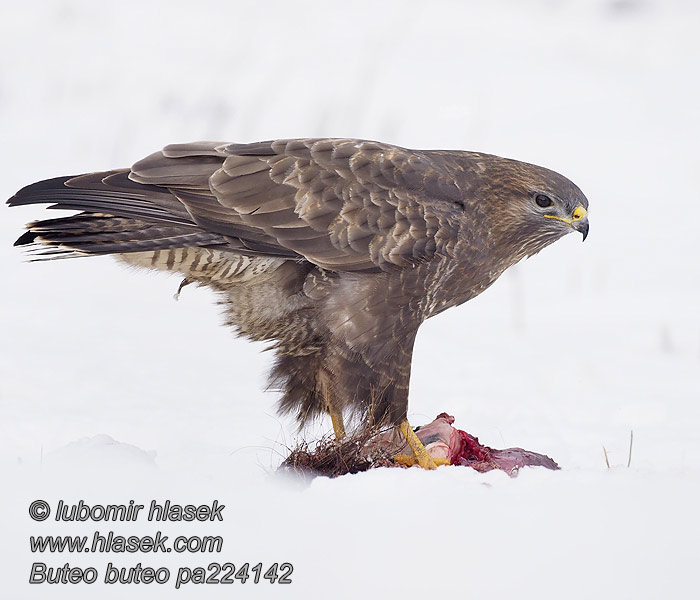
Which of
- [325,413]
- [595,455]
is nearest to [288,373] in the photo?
[325,413]

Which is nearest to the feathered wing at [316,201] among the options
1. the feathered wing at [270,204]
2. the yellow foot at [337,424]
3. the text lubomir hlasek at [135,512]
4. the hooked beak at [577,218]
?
the feathered wing at [270,204]

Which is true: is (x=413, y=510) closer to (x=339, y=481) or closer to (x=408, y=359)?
(x=339, y=481)

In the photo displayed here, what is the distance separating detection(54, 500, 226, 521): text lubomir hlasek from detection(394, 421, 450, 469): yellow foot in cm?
125

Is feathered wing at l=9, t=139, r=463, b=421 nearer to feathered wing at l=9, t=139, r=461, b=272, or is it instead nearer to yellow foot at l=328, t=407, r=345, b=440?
feathered wing at l=9, t=139, r=461, b=272

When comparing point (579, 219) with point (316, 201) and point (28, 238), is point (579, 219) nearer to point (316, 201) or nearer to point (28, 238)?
point (316, 201)

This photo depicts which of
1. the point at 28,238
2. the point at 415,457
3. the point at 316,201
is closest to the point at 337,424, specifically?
the point at 415,457

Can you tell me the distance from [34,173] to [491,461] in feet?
20.0

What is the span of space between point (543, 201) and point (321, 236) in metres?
1.18

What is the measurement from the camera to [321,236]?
4129 mm

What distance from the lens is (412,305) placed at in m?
4.22

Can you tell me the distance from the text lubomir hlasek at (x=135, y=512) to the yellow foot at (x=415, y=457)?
4.09ft

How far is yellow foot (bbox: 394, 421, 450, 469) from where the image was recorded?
14.4 feet

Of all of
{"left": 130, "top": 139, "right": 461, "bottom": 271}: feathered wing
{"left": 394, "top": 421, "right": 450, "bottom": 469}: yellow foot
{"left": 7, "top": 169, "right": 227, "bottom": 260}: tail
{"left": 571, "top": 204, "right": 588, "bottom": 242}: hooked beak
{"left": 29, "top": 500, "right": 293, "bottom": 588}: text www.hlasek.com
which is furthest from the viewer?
{"left": 571, "top": 204, "right": 588, "bottom": 242}: hooked beak

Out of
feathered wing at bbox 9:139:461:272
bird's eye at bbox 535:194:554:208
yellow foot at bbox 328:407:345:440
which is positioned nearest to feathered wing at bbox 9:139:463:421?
feathered wing at bbox 9:139:461:272
